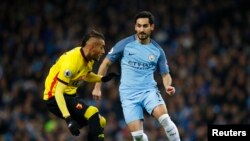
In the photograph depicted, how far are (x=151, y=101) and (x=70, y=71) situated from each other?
1291 millimetres

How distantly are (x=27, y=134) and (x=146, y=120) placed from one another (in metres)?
2.98

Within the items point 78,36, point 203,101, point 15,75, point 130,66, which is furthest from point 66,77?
point 78,36

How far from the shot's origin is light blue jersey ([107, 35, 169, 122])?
11.0m

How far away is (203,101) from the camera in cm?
1922

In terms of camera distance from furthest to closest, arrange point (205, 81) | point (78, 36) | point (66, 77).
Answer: point (78, 36), point (205, 81), point (66, 77)

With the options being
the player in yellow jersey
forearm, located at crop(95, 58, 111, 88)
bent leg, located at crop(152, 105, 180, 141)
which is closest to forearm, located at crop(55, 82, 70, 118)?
the player in yellow jersey

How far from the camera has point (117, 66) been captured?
20.5 m

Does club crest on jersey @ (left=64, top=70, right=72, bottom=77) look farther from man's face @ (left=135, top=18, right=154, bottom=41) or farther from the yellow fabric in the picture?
man's face @ (left=135, top=18, right=154, bottom=41)

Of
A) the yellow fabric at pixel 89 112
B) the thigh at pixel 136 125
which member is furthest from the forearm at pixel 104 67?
the thigh at pixel 136 125

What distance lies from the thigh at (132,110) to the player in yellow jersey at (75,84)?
1.29 feet

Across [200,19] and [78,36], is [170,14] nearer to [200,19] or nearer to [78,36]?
[200,19]

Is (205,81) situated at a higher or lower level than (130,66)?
lower

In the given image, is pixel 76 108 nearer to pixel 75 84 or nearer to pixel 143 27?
pixel 75 84

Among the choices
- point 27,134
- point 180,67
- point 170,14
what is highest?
point 170,14
